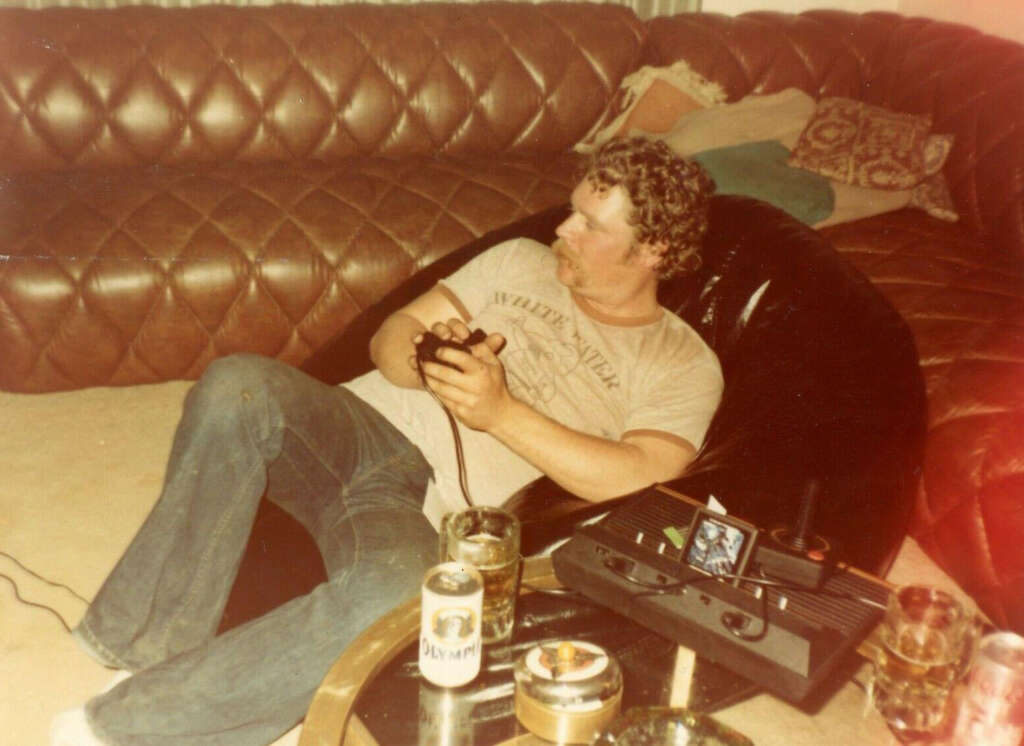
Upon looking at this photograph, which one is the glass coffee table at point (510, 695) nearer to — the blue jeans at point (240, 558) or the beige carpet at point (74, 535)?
the beige carpet at point (74, 535)

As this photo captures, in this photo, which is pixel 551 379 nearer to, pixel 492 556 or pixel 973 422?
pixel 492 556

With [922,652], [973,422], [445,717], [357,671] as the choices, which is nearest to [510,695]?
[445,717]

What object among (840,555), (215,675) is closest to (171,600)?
(215,675)

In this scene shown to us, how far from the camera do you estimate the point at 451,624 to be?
3.47ft

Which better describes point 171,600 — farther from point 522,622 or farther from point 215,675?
point 522,622

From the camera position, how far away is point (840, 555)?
1217 mm

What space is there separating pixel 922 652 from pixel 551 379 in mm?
840

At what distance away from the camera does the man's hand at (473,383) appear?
1494 millimetres

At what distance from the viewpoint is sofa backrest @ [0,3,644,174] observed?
2.80 meters

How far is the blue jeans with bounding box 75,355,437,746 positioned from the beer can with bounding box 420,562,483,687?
275 mm

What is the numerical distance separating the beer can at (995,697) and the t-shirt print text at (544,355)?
84 cm

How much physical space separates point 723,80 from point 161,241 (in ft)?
6.50

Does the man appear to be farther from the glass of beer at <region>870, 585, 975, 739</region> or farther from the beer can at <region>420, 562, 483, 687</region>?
the glass of beer at <region>870, 585, 975, 739</region>

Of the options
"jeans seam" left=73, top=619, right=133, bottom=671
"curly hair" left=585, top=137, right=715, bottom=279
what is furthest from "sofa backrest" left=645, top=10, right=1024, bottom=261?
"jeans seam" left=73, top=619, right=133, bottom=671
